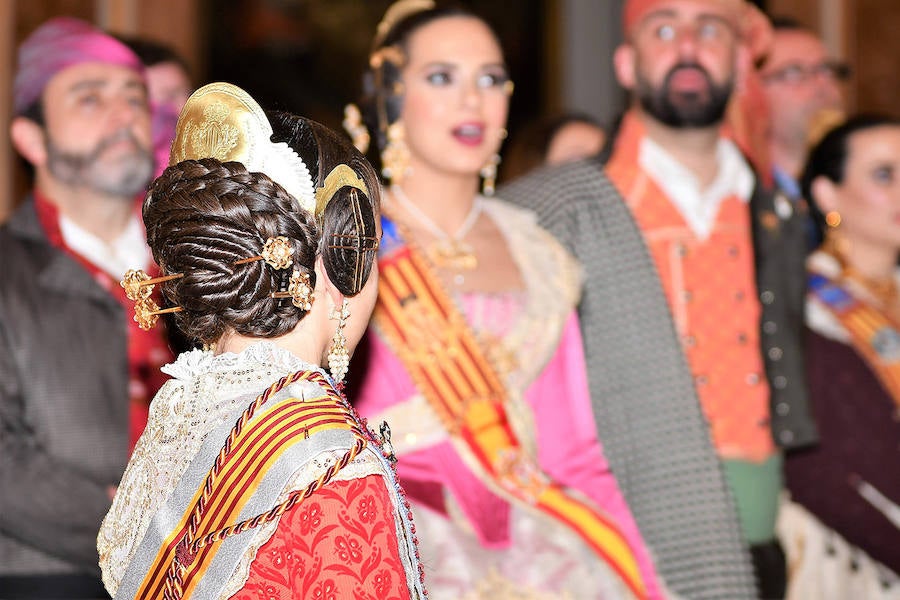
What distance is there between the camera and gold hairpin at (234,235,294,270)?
167cm

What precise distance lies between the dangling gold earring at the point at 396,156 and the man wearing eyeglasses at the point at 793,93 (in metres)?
2.25

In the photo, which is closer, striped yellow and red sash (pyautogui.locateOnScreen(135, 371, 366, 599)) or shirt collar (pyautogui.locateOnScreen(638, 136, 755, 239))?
striped yellow and red sash (pyautogui.locateOnScreen(135, 371, 366, 599))

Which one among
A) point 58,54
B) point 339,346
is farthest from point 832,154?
point 339,346

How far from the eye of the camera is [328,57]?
27.2 ft

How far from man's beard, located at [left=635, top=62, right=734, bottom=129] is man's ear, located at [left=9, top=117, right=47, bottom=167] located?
64.3 inches

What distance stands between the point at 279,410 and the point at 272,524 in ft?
0.46

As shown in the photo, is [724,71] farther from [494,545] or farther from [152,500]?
[152,500]

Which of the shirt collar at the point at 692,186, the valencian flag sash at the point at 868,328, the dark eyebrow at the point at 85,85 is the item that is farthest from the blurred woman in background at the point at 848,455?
the dark eyebrow at the point at 85,85

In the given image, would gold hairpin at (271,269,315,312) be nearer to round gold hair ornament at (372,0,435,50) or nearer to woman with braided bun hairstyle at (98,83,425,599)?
woman with braided bun hairstyle at (98,83,425,599)

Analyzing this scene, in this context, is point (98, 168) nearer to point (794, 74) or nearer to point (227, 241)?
point (227, 241)

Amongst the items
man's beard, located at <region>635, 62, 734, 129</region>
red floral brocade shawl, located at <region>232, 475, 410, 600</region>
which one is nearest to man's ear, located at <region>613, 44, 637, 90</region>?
man's beard, located at <region>635, 62, 734, 129</region>

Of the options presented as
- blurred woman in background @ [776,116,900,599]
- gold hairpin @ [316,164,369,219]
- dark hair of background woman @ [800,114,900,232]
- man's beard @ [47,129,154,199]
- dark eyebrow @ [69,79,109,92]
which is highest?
gold hairpin @ [316,164,369,219]

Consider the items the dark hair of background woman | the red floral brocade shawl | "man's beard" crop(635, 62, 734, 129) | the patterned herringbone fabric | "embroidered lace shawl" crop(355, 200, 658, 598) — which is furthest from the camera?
the dark hair of background woman

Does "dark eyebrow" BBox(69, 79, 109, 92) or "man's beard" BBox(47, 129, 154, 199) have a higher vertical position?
"dark eyebrow" BBox(69, 79, 109, 92)
